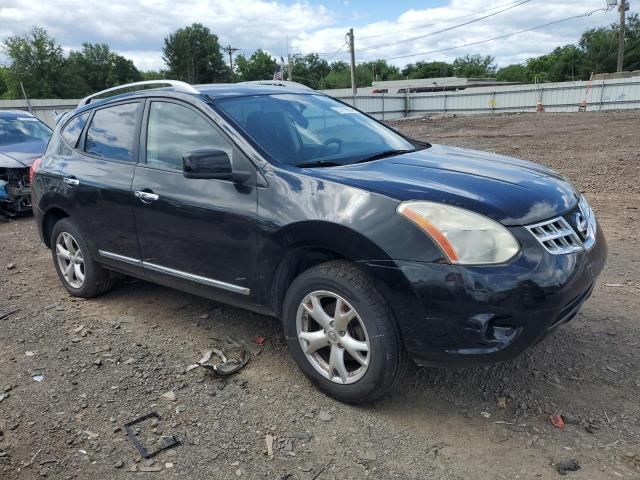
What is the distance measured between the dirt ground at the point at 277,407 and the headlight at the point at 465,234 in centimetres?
95

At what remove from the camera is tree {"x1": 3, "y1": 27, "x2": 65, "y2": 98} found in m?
69.1

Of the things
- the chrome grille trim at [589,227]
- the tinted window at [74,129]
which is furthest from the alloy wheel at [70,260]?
the chrome grille trim at [589,227]

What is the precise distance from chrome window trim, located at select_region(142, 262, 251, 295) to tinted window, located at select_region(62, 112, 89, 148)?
152 cm

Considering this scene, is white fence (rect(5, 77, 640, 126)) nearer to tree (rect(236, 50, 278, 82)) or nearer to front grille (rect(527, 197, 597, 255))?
front grille (rect(527, 197, 597, 255))

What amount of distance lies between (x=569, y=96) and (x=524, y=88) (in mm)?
3222

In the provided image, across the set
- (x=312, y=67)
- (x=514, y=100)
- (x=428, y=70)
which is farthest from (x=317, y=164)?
(x=428, y=70)

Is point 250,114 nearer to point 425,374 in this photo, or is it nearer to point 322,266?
point 322,266

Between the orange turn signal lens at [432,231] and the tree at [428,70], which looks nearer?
the orange turn signal lens at [432,231]

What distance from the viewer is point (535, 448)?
2641mm

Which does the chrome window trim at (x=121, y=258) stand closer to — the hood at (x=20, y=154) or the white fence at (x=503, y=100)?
the hood at (x=20, y=154)

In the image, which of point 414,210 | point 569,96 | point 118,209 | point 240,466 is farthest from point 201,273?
point 569,96

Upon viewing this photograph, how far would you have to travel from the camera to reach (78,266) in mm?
4875

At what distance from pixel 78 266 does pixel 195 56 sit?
89.7m

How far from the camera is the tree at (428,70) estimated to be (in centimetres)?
10544
